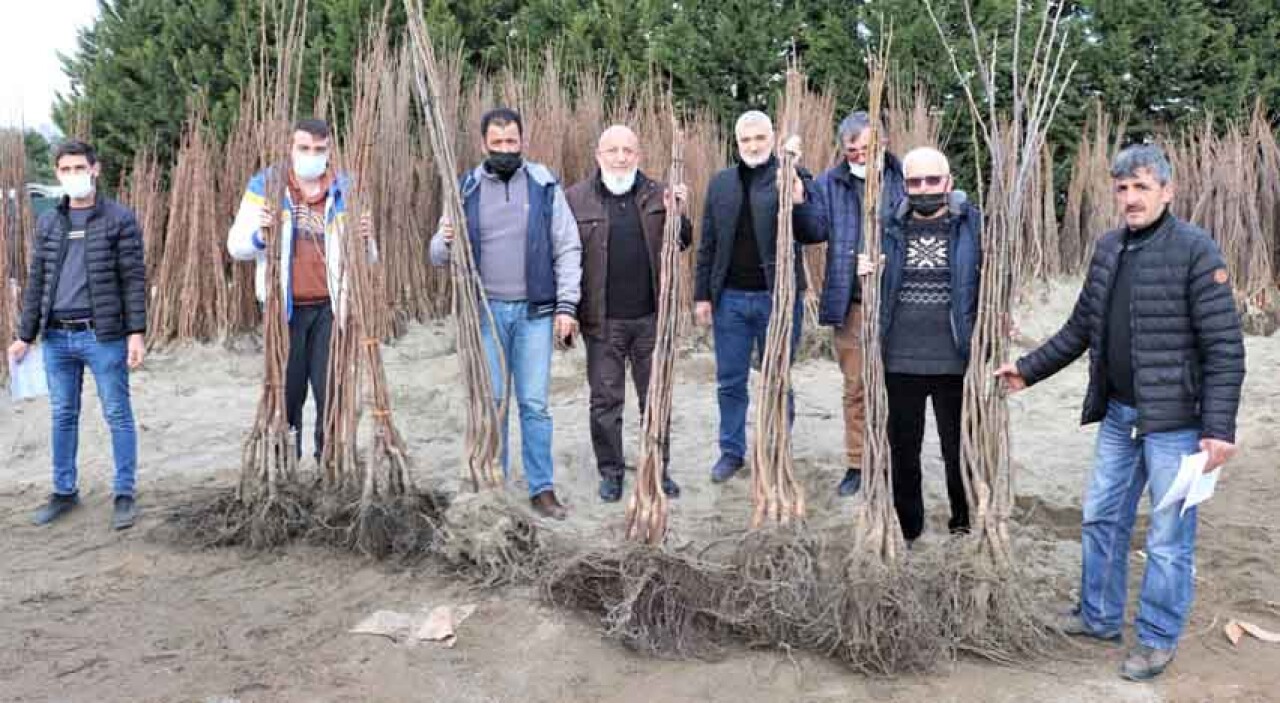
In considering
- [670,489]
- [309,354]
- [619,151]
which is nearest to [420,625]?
[670,489]

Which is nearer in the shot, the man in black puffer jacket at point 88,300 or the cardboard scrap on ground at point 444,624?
the cardboard scrap on ground at point 444,624

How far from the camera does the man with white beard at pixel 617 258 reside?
360 centimetres

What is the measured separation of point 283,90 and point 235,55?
5334 mm

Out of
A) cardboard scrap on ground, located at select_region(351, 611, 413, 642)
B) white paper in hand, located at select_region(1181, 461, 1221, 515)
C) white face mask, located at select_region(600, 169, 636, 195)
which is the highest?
white face mask, located at select_region(600, 169, 636, 195)

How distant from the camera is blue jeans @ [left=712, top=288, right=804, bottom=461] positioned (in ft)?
12.2

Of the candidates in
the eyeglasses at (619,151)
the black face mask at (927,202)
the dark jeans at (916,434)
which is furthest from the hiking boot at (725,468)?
the black face mask at (927,202)

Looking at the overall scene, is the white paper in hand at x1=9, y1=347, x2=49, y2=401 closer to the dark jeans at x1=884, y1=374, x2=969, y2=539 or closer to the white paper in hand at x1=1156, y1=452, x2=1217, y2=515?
the dark jeans at x1=884, y1=374, x2=969, y2=539

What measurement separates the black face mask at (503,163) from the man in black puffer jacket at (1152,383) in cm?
178

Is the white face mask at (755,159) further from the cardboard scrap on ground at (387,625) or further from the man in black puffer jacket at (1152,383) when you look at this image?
the cardboard scrap on ground at (387,625)

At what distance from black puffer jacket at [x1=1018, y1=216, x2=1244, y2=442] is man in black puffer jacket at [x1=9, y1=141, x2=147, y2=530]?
3040 mm

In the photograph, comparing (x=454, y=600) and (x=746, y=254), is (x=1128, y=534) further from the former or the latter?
(x=454, y=600)

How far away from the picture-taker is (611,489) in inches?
148

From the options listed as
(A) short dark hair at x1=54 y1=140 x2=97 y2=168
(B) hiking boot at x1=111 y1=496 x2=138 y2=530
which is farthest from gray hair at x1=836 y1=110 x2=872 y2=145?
(B) hiking boot at x1=111 y1=496 x2=138 y2=530

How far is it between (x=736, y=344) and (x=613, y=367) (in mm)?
465
